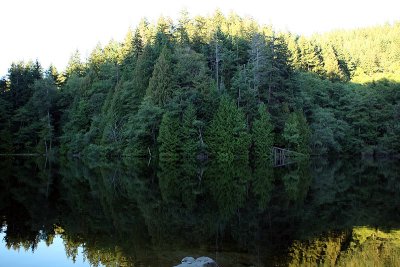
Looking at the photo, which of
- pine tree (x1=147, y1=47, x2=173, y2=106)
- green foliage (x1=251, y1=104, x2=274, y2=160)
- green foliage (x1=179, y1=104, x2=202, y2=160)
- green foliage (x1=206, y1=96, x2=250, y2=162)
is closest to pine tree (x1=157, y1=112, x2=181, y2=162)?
green foliage (x1=179, y1=104, x2=202, y2=160)

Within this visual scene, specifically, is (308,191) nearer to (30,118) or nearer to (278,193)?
(278,193)

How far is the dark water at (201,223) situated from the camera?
1331 centimetres

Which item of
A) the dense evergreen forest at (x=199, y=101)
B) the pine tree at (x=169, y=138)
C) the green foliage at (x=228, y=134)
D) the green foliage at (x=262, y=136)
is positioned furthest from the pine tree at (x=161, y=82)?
the green foliage at (x=262, y=136)

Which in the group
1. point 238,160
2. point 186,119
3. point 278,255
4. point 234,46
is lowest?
point 278,255

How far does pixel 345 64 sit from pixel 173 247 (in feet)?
327

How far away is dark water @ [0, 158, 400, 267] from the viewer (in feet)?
43.7

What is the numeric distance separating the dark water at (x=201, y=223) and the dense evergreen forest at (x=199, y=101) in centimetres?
2650

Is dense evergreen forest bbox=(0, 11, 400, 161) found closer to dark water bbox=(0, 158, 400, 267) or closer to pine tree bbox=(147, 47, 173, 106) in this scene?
pine tree bbox=(147, 47, 173, 106)

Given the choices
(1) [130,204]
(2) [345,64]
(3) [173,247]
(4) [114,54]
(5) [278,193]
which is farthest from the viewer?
(2) [345,64]

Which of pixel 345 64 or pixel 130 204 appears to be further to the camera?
pixel 345 64

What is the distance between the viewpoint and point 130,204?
2348cm

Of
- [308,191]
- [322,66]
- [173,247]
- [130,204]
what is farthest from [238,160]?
[322,66]

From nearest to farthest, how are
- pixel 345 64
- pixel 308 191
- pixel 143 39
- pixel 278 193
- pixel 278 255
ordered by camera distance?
1. pixel 278 255
2. pixel 278 193
3. pixel 308 191
4. pixel 143 39
5. pixel 345 64

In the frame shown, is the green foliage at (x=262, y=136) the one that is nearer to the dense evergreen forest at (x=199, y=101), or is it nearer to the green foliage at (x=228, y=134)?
the dense evergreen forest at (x=199, y=101)
